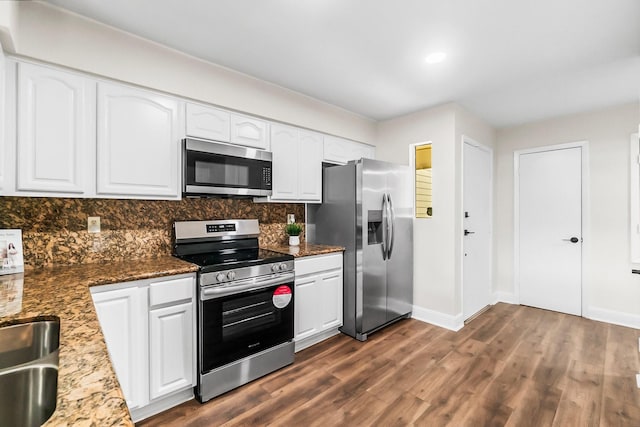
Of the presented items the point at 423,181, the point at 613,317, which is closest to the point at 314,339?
the point at 423,181

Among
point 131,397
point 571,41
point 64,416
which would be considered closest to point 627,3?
point 571,41

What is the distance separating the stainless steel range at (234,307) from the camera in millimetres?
2098

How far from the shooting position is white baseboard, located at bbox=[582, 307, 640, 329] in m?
3.39

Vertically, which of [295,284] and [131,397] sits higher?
[295,284]

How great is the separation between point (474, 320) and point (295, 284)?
238 centimetres

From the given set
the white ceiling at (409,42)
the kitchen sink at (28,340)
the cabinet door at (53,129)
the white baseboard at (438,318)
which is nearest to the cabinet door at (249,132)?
the white ceiling at (409,42)

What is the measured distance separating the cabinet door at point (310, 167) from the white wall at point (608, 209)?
309 cm

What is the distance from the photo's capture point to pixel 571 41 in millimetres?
2164

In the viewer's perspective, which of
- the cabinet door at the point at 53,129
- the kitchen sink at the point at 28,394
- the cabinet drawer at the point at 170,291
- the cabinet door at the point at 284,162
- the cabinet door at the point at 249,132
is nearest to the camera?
the kitchen sink at the point at 28,394

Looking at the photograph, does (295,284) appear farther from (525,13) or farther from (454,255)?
(525,13)

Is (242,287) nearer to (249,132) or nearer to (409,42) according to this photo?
(249,132)

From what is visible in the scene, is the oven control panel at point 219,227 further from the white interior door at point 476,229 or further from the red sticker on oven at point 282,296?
the white interior door at point 476,229

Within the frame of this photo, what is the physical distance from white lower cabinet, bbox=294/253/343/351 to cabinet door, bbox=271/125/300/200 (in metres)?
0.70

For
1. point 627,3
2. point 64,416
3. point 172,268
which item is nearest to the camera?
point 64,416
